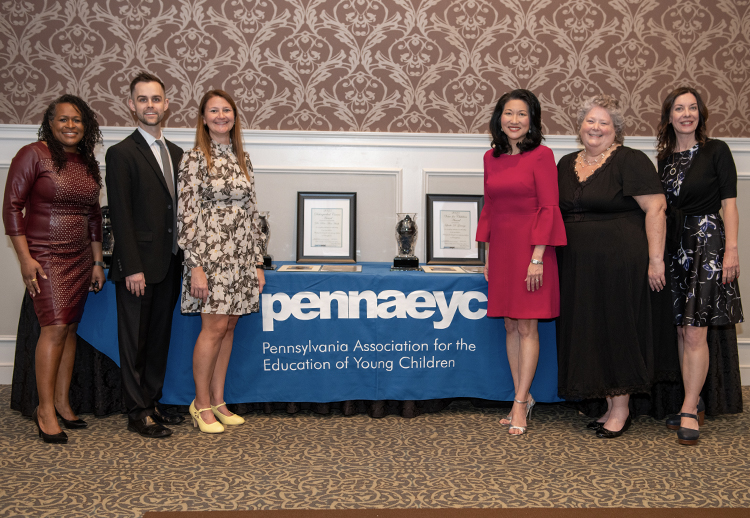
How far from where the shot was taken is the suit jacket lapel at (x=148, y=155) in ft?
8.44

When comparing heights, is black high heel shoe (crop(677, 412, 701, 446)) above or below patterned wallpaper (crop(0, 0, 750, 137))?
below

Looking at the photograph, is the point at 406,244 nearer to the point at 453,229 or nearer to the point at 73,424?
the point at 453,229

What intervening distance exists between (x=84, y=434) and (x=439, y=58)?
9.48 feet

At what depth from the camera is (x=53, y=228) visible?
2.56 meters

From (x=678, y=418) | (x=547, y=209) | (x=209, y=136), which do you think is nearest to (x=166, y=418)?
(x=209, y=136)

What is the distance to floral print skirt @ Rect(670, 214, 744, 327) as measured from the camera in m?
2.58

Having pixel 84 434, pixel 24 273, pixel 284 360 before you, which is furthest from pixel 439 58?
pixel 84 434

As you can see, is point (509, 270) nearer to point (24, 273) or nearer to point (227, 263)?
point (227, 263)

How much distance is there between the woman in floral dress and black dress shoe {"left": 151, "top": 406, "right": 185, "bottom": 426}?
0.47 feet

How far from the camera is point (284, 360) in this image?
2.88m

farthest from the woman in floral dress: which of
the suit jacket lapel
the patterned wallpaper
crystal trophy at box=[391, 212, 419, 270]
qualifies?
the patterned wallpaper

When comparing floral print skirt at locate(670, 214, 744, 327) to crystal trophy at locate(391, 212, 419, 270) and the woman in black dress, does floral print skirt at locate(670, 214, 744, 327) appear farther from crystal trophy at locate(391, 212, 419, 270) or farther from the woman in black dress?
crystal trophy at locate(391, 212, 419, 270)

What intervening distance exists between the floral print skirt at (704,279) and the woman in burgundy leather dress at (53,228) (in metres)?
2.83

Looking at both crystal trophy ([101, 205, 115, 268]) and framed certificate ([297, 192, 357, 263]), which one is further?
framed certificate ([297, 192, 357, 263])
